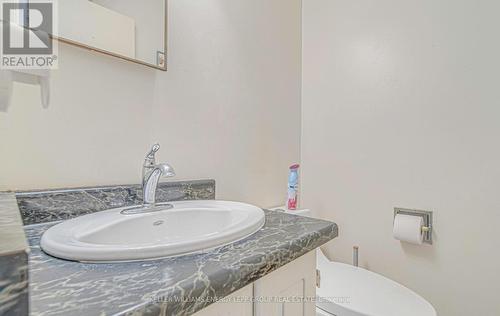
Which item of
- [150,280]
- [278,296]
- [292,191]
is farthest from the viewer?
[292,191]

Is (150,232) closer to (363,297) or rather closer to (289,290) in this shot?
(289,290)

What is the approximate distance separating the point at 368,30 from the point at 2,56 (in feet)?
4.88

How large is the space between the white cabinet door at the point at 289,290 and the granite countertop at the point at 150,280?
0.17ft

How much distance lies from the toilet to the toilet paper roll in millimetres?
214

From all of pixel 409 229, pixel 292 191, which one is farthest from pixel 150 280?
pixel 409 229

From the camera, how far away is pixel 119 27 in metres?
0.80

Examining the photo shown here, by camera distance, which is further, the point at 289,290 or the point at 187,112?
the point at 187,112

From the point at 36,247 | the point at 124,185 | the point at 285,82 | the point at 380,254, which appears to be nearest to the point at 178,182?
the point at 124,185

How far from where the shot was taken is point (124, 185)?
0.79 m

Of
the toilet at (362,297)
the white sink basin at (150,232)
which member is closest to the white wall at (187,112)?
the white sink basin at (150,232)

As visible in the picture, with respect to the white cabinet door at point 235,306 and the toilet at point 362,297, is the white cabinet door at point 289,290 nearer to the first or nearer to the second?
the white cabinet door at point 235,306

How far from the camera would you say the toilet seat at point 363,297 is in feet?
2.98

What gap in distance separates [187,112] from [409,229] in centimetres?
107

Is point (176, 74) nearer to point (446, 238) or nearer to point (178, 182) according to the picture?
point (178, 182)
